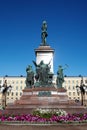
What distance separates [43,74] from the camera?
133 ft

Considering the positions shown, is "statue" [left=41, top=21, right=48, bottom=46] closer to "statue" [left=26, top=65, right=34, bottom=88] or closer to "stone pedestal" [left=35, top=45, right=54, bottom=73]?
"stone pedestal" [left=35, top=45, right=54, bottom=73]

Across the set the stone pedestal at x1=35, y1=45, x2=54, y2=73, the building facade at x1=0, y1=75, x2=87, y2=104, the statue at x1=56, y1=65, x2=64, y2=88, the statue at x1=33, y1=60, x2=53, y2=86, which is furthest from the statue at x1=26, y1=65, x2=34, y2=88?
the building facade at x1=0, y1=75, x2=87, y2=104

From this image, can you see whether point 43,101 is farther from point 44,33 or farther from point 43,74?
point 44,33

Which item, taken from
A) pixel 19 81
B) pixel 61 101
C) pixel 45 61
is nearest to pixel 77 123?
pixel 61 101

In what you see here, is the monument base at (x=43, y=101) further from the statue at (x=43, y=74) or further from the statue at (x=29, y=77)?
the statue at (x=29, y=77)

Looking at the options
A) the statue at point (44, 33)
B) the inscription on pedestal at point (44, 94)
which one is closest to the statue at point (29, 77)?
the inscription on pedestal at point (44, 94)

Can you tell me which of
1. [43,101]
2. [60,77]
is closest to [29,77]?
[60,77]

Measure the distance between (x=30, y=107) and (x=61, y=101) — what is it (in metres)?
4.91

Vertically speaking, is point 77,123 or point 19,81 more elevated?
point 19,81

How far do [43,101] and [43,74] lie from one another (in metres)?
4.92

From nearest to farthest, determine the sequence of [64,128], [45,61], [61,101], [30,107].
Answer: [64,128]
[30,107]
[61,101]
[45,61]

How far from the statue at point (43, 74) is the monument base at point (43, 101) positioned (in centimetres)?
156

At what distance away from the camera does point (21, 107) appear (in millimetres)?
33781

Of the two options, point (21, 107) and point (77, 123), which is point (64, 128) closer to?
point (77, 123)
